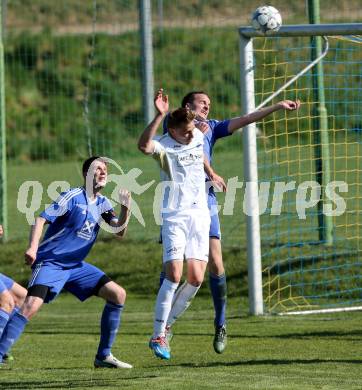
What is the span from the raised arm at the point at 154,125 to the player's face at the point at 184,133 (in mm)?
320

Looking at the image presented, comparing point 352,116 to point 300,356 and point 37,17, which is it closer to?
point 300,356

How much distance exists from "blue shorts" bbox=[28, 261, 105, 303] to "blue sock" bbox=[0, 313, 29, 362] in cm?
27

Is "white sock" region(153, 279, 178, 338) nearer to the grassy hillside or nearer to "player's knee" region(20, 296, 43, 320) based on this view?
"player's knee" region(20, 296, 43, 320)

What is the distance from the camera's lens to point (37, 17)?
31734mm

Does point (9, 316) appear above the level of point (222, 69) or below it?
below

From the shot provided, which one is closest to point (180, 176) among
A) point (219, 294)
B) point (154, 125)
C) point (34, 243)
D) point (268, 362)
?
point (154, 125)

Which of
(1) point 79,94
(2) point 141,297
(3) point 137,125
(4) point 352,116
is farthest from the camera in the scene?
(1) point 79,94

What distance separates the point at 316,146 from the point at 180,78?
38.2 feet

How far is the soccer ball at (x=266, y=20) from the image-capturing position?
10.8 metres

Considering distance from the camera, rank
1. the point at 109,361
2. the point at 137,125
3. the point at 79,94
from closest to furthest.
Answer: the point at 109,361, the point at 137,125, the point at 79,94

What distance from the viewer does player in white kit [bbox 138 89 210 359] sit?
8.72 meters

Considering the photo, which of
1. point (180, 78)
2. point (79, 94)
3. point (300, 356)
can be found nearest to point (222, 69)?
point (180, 78)

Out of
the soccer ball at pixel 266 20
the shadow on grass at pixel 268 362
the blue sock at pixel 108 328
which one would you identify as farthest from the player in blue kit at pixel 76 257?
the soccer ball at pixel 266 20

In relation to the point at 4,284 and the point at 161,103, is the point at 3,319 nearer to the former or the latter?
the point at 4,284
